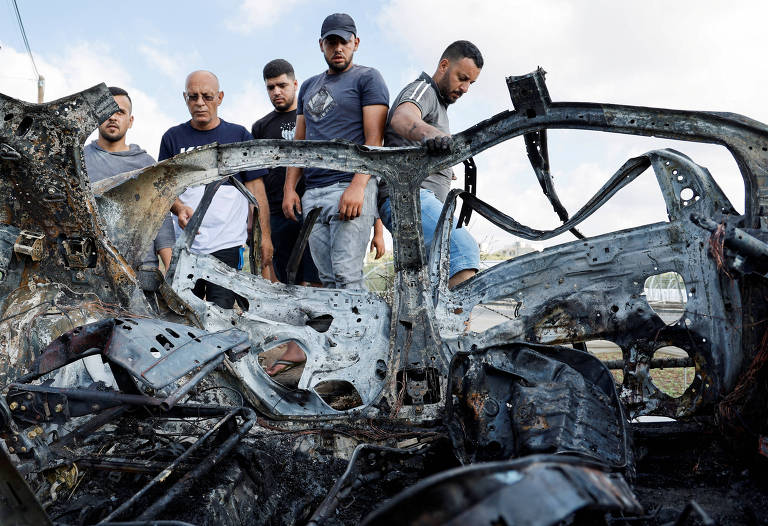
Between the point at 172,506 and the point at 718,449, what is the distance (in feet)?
7.68

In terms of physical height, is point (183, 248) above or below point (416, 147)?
below

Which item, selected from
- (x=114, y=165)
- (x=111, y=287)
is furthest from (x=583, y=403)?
(x=114, y=165)

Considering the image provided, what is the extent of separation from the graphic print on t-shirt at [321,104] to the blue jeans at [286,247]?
3.24 ft

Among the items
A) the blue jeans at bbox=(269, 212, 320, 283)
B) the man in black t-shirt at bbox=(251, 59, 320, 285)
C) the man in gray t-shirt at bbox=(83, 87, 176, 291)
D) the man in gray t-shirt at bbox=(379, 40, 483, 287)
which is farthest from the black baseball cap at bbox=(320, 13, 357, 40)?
the man in gray t-shirt at bbox=(83, 87, 176, 291)

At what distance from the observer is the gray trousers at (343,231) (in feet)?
13.4

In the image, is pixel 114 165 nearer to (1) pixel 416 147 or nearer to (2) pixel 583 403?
(1) pixel 416 147

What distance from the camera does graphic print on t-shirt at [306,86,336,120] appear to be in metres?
4.41

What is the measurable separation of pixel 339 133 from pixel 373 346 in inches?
68.4

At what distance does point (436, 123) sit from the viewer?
167 inches

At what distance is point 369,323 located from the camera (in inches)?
135

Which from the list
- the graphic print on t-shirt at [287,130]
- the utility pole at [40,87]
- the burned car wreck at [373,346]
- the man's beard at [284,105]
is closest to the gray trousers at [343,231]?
the burned car wreck at [373,346]

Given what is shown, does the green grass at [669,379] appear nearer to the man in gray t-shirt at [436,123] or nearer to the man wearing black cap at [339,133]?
the man in gray t-shirt at [436,123]

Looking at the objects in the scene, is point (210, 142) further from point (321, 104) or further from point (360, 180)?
point (360, 180)

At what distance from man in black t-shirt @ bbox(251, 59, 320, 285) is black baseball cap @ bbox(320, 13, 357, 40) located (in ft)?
2.81
